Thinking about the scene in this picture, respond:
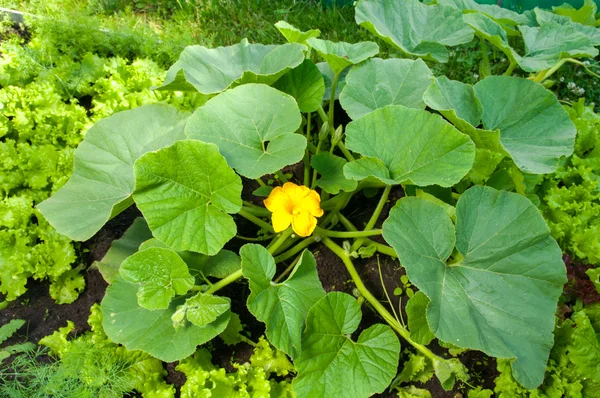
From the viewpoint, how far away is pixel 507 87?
85.0 inches

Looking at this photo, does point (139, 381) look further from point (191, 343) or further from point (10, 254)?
point (10, 254)

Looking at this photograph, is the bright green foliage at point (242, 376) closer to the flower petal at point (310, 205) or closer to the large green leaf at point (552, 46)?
the flower petal at point (310, 205)

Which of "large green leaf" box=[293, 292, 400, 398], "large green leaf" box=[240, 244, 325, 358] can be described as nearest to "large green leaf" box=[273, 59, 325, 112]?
"large green leaf" box=[240, 244, 325, 358]

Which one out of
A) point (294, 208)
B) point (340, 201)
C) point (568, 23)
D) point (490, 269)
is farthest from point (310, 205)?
point (568, 23)

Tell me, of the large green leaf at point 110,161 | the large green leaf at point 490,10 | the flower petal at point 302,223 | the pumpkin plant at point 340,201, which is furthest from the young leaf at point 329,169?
the large green leaf at point 490,10

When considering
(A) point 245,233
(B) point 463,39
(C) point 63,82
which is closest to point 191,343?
(A) point 245,233

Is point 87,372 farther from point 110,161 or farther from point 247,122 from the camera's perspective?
point 247,122

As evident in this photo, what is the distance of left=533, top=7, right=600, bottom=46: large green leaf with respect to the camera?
8.73ft

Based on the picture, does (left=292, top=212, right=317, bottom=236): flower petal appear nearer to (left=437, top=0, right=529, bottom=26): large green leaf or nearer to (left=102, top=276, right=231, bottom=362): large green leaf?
(left=102, top=276, right=231, bottom=362): large green leaf

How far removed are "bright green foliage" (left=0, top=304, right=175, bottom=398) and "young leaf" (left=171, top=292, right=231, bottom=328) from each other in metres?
0.43

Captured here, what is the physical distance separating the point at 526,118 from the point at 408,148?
0.60m

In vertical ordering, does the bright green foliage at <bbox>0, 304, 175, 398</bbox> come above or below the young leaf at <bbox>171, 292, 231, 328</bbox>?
below

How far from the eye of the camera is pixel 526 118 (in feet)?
6.93

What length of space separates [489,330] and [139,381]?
1.43 m
